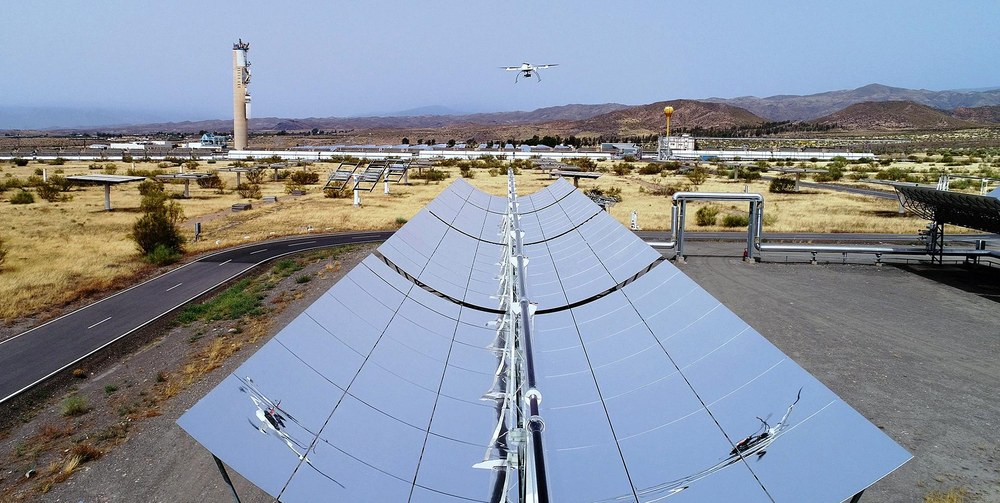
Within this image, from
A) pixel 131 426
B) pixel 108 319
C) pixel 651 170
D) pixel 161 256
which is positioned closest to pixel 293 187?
Answer: pixel 161 256

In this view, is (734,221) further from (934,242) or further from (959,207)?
(959,207)

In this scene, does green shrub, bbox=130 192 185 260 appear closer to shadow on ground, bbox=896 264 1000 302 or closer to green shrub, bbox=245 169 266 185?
shadow on ground, bbox=896 264 1000 302

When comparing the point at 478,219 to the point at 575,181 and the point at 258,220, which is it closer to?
the point at 258,220

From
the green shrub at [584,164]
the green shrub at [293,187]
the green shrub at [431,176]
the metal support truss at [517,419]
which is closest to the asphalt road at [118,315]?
the metal support truss at [517,419]

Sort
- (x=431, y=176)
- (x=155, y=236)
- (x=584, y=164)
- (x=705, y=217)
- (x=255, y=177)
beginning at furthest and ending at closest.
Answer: (x=584, y=164) → (x=431, y=176) → (x=255, y=177) → (x=705, y=217) → (x=155, y=236)

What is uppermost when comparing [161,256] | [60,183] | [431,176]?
[431,176]

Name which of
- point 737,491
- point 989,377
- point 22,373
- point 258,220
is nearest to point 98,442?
point 22,373

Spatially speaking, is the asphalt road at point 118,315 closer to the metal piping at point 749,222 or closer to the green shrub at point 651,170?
the metal piping at point 749,222
